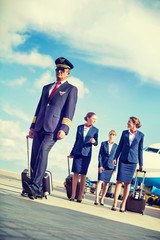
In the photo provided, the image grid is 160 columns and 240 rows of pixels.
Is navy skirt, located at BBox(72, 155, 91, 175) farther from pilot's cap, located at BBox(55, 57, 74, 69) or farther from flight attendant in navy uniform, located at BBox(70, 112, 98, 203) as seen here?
pilot's cap, located at BBox(55, 57, 74, 69)

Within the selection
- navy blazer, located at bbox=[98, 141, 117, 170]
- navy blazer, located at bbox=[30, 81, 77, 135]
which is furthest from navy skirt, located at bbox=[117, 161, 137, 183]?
navy blazer, located at bbox=[30, 81, 77, 135]

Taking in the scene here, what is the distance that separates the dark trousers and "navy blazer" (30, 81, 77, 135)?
0.09m

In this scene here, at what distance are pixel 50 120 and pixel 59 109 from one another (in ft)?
0.32

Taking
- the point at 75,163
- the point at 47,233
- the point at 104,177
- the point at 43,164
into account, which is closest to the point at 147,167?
the point at 104,177

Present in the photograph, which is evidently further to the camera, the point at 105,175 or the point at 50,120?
the point at 105,175

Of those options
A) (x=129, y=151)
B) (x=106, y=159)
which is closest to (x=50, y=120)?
(x=129, y=151)

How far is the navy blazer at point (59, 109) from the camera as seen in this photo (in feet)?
7.48

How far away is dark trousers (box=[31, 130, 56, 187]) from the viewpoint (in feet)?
8.09

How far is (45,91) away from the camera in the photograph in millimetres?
2523

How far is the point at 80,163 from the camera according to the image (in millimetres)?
3754

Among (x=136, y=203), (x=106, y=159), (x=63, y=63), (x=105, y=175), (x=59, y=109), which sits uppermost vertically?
(x=63, y=63)

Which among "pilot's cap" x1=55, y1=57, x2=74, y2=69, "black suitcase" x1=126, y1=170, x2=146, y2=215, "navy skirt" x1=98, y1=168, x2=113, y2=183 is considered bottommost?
"black suitcase" x1=126, y1=170, x2=146, y2=215

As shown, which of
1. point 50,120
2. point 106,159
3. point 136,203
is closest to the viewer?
point 50,120

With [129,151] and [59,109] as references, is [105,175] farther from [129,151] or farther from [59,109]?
[59,109]
